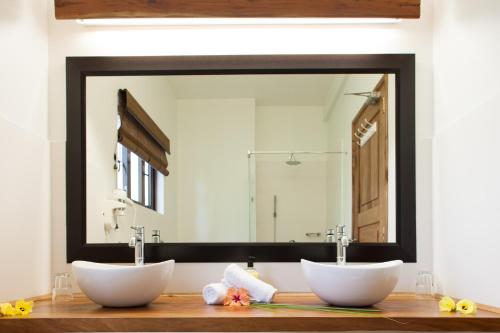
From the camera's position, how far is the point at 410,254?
2.31 metres

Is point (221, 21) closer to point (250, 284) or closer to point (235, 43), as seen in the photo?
point (235, 43)

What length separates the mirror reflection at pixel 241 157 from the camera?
2314 millimetres

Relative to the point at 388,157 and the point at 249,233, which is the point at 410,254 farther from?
the point at 249,233

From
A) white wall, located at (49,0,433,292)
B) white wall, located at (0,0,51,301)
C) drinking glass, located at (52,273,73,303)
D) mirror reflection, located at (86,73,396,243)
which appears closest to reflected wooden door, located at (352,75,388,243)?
mirror reflection, located at (86,73,396,243)

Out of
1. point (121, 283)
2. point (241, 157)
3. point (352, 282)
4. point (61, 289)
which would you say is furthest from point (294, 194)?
point (61, 289)

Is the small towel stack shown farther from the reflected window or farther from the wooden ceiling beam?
the wooden ceiling beam

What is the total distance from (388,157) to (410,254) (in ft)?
1.27

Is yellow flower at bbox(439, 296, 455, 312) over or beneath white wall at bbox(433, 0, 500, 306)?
beneath

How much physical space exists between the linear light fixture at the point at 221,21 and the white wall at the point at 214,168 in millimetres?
306

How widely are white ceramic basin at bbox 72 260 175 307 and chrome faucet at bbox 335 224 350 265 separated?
681 millimetres

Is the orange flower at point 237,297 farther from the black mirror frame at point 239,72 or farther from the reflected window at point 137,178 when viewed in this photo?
the reflected window at point 137,178

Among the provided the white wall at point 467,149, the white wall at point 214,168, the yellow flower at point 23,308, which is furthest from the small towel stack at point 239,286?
the white wall at point 467,149

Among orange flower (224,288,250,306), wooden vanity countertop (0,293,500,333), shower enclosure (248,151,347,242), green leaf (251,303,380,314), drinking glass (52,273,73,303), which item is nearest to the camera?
wooden vanity countertop (0,293,500,333)

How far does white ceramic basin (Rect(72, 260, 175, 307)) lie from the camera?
1.86 m
